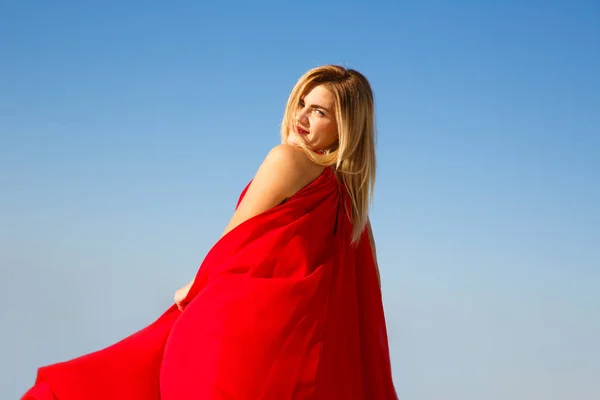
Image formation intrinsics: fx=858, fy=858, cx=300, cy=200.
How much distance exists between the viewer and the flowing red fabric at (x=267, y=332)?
317 cm

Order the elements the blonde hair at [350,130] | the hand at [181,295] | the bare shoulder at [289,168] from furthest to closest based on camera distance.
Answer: the blonde hair at [350,130] < the bare shoulder at [289,168] < the hand at [181,295]

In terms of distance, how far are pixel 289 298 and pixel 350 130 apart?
36.6 inches

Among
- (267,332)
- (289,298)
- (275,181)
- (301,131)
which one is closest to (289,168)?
(275,181)

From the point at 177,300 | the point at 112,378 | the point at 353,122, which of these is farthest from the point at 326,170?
the point at 112,378

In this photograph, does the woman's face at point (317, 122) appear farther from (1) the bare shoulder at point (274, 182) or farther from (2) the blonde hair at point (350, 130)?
(1) the bare shoulder at point (274, 182)

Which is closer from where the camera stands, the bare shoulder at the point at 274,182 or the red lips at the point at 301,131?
the bare shoulder at the point at 274,182

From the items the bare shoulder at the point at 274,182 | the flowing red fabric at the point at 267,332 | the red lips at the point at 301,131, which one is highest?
the red lips at the point at 301,131

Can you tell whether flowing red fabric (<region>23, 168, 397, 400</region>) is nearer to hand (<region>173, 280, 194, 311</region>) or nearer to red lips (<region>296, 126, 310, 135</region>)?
hand (<region>173, 280, 194, 311</region>)

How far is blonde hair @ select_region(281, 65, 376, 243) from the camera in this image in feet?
12.7

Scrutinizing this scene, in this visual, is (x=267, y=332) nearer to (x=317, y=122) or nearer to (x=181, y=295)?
(x=181, y=295)

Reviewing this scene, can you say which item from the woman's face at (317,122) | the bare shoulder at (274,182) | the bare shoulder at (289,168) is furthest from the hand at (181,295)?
the woman's face at (317,122)

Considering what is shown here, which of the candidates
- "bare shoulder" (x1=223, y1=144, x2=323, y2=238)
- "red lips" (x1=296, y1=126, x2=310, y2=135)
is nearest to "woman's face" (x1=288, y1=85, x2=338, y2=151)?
"red lips" (x1=296, y1=126, x2=310, y2=135)

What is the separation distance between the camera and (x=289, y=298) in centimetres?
334

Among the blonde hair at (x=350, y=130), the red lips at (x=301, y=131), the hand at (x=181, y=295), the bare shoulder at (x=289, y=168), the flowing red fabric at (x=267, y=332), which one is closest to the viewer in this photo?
the flowing red fabric at (x=267, y=332)
